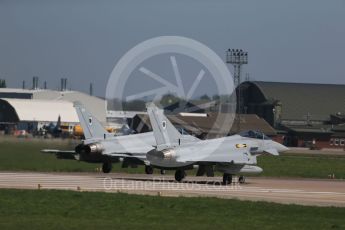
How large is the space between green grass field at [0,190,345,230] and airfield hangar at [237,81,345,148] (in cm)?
10422

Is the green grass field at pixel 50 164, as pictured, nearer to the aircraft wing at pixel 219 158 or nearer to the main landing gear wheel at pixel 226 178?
the main landing gear wheel at pixel 226 178

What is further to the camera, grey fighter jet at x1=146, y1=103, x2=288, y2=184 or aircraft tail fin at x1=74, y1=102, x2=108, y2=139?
aircraft tail fin at x1=74, y1=102, x2=108, y2=139

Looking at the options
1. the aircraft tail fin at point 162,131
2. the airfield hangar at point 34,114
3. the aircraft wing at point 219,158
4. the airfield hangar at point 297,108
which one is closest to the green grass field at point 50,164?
the aircraft tail fin at point 162,131

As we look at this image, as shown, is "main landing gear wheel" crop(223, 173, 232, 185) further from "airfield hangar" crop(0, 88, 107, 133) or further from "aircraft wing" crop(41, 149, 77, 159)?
"airfield hangar" crop(0, 88, 107, 133)

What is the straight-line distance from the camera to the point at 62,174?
48438 millimetres

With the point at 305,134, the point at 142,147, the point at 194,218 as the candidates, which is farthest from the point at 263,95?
the point at 194,218

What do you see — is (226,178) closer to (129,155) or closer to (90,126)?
(129,155)

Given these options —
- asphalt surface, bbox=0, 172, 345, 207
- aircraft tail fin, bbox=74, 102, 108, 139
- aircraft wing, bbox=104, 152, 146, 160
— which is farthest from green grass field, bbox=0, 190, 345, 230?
aircraft tail fin, bbox=74, 102, 108, 139

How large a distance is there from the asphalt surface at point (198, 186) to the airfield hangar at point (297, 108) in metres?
85.9

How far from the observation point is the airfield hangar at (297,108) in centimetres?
13488

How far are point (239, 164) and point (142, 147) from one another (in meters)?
8.19

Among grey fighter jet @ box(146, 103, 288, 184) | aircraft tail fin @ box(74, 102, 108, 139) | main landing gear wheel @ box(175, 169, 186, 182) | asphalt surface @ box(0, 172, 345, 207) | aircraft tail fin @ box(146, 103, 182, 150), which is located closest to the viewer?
asphalt surface @ box(0, 172, 345, 207)

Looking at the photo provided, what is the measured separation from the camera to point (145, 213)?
2683 cm

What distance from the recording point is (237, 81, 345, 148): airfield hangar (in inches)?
5310
